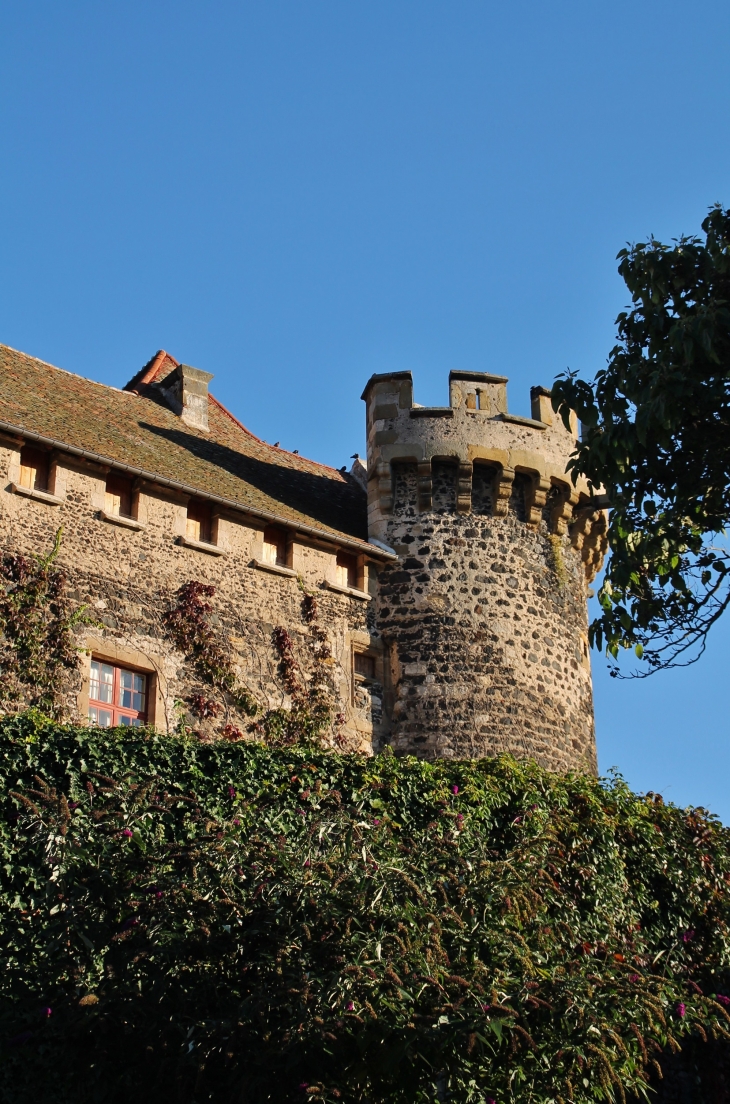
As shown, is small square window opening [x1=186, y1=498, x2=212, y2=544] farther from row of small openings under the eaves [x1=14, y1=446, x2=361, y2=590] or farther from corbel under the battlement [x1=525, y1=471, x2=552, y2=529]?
corbel under the battlement [x1=525, y1=471, x2=552, y2=529]

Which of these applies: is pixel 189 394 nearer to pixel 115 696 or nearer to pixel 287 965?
pixel 115 696

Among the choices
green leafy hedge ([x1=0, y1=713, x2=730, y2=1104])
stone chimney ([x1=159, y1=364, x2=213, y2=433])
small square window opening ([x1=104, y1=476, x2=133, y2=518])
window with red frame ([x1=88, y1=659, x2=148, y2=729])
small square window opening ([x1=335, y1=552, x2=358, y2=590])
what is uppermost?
stone chimney ([x1=159, y1=364, x2=213, y2=433])

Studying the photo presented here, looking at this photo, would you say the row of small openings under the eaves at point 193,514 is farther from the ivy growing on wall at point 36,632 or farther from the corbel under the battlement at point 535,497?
the corbel under the battlement at point 535,497

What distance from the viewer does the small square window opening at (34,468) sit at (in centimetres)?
1602

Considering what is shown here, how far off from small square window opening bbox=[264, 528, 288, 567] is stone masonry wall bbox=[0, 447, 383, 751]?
15 cm

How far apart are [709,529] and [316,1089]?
5.21 meters

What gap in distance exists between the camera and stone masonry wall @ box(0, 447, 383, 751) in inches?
624

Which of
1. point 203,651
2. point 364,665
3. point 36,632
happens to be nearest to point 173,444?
point 203,651

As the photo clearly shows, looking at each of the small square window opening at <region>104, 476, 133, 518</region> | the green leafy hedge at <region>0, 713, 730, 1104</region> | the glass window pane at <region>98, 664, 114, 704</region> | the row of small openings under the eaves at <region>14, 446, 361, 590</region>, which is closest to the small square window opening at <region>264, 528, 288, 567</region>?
the row of small openings under the eaves at <region>14, 446, 361, 590</region>

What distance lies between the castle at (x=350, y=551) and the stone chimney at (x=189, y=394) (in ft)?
0.10

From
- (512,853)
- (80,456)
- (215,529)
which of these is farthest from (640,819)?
(80,456)

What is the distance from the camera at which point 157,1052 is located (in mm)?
9539

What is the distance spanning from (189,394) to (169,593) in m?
4.66

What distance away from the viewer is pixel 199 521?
17.3 meters
